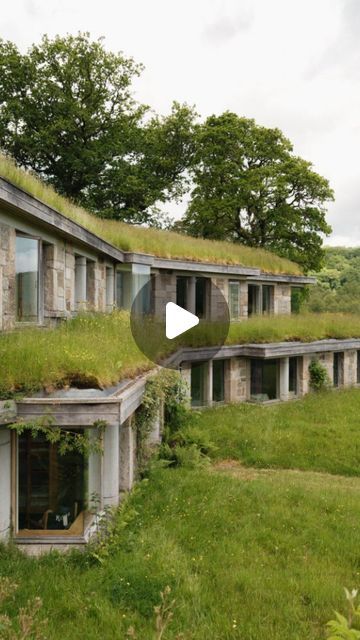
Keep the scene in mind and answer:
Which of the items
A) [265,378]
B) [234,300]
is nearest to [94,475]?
[265,378]

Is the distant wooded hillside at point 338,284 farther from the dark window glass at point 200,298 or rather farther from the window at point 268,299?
the dark window glass at point 200,298

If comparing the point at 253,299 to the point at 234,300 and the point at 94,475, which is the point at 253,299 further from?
the point at 94,475

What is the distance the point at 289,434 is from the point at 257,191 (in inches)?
842

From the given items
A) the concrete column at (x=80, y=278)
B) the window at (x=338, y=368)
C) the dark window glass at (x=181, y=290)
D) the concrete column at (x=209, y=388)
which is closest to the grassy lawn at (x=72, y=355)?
the concrete column at (x=80, y=278)

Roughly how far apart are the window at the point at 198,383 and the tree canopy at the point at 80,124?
15872mm

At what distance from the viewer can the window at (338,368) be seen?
25672mm

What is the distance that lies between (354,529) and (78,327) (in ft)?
24.2

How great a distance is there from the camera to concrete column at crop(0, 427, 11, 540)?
25.7 feet

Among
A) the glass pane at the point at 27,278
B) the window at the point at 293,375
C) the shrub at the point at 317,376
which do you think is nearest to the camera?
the glass pane at the point at 27,278

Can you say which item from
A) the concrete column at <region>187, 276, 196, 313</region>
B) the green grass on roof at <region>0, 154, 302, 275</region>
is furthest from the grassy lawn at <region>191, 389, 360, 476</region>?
the green grass on roof at <region>0, 154, 302, 275</region>

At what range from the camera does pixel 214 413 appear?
62.8 feet

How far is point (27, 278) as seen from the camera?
1041 centimetres

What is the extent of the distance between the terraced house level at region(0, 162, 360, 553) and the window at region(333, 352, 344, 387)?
4.61 feet

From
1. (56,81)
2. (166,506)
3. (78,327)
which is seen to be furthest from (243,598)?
(56,81)
